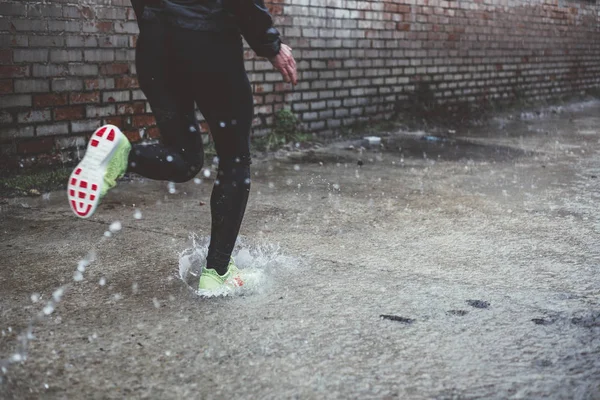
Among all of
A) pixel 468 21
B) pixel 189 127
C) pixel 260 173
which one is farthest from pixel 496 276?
pixel 468 21

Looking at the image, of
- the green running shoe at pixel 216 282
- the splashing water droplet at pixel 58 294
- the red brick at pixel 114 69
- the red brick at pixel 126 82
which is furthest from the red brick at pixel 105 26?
the green running shoe at pixel 216 282

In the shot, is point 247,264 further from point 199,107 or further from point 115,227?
point 115,227

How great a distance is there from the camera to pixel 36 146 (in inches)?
175

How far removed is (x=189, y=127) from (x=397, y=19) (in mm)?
5538

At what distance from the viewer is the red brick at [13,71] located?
4223mm

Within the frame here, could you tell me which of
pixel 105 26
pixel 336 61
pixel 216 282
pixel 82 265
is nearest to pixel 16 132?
pixel 105 26

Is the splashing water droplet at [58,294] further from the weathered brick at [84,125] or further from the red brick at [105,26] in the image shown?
the red brick at [105,26]

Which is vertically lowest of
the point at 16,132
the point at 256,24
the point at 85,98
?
the point at 16,132

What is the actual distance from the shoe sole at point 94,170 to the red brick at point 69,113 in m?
2.49

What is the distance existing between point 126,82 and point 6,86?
943mm

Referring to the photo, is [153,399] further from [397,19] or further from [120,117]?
[397,19]

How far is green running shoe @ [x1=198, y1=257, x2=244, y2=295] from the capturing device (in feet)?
8.21

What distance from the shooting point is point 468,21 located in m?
8.77

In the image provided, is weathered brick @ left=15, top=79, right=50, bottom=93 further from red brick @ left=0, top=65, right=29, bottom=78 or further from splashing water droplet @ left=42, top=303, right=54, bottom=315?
splashing water droplet @ left=42, top=303, right=54, bottom=315
